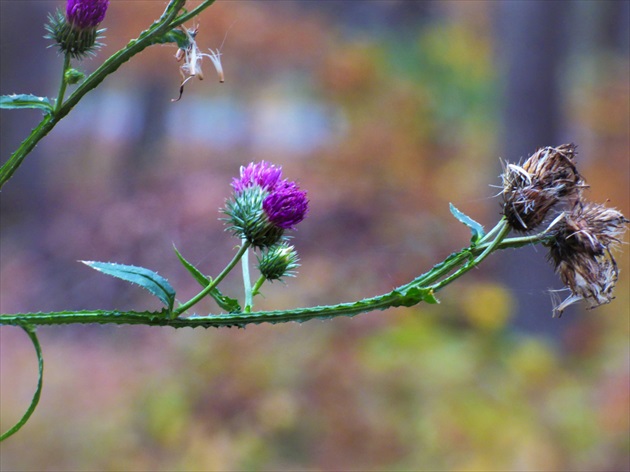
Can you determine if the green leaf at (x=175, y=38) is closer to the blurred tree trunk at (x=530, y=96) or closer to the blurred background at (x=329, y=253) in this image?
the blurred background at (x=329, y=253)

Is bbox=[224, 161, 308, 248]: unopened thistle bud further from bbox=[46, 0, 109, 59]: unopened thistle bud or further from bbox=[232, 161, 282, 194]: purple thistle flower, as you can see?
bbox=[46, 0, 109, 59]: unopened thistle bud

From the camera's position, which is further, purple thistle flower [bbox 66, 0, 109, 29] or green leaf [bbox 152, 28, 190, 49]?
purple thistle flower [bbox 66, 0, 109, 29]

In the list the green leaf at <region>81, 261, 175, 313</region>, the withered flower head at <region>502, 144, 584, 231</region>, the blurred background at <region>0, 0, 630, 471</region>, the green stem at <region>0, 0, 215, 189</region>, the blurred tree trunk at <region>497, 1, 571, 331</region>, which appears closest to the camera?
the green stem at <region>0, 0, 215, 189</region>

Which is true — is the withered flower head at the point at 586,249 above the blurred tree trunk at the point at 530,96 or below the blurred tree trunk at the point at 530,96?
below

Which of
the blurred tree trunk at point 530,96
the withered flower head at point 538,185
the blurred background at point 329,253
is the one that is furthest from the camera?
the blurred tree trunk at point 530,96

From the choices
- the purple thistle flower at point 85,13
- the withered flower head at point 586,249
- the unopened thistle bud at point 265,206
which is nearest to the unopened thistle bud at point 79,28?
the purple thistle flower at point 85,13

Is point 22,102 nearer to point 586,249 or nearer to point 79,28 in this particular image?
point 79,28

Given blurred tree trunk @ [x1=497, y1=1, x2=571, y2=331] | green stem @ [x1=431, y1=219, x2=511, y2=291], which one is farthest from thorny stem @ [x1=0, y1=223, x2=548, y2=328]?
blurred tree trunk @ [x1=497, y1=1, x2=571, y2=331]
